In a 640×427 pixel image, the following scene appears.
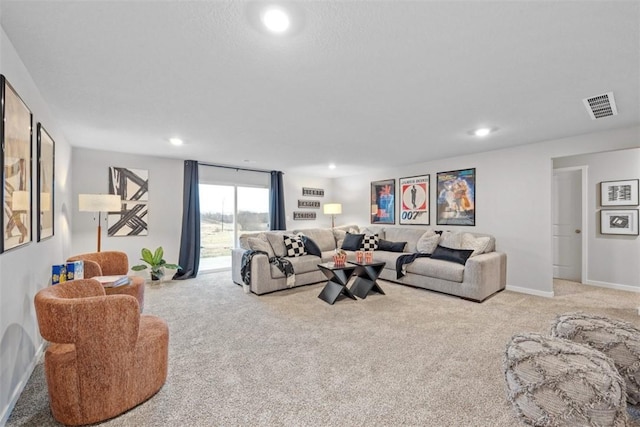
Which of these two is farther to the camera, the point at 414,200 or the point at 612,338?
the point at 414,200

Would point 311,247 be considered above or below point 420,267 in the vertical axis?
above

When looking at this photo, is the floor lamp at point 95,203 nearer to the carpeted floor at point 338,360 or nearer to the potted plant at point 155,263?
the potted plant at point 155,263

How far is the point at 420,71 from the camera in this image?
201 cm

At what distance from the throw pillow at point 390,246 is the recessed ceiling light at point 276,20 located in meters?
4.48

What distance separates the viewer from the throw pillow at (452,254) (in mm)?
4121

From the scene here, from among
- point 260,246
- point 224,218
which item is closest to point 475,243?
point 260,246

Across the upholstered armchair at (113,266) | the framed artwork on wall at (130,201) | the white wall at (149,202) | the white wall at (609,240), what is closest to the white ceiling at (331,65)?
the white wall at (149,202)

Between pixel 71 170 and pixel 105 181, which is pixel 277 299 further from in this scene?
pixel 71 170

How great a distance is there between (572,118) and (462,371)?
2.94 m

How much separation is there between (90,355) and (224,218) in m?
4.46

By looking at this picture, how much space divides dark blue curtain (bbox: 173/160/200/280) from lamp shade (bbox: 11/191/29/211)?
329 centimetres

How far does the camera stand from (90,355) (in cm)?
154

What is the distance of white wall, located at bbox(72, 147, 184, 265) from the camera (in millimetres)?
4352

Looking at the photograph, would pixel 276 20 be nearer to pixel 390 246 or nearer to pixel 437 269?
pixel 437 269
